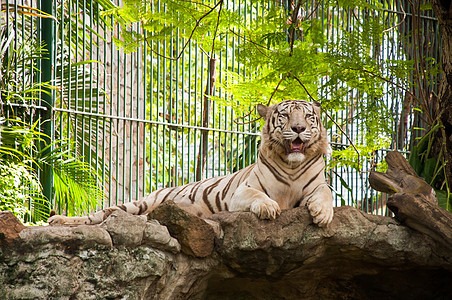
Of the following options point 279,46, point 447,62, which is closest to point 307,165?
point 447,62

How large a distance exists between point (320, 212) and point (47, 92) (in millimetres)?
3351

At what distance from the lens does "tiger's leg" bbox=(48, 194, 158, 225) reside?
4207mm

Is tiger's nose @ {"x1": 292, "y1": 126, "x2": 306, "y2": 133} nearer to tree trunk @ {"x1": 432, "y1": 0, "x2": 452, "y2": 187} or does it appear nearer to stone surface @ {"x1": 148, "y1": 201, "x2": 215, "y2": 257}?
stone surface @ {"x1": 148, "y1": 201, "x2": 215, "y2": 257}

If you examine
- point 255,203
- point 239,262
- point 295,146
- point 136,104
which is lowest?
point 239,262

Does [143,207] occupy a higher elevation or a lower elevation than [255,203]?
lower

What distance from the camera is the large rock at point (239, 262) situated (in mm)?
2850

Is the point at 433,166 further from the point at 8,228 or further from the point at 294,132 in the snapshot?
the point at 8,228

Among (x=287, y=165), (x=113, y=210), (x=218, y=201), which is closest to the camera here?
(x=287, y=165)

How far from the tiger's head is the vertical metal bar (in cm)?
249

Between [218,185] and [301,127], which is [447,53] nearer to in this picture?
[301,127]

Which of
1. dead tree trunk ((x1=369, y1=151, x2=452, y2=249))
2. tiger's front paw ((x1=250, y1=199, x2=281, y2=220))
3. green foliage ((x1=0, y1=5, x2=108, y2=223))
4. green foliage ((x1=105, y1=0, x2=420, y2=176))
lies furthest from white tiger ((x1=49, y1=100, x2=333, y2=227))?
green foliage ((x1=0, y1=5, x2=108, y2=223))

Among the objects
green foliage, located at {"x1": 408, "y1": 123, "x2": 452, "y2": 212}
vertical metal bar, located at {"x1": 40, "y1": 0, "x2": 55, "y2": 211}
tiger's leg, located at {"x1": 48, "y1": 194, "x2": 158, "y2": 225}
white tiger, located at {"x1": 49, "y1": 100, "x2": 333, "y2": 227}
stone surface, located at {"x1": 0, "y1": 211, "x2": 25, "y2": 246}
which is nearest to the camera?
stone surface, located at {"x1": 0, "y1": 211, "x2": 25, "y2": 246}

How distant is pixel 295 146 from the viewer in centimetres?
412

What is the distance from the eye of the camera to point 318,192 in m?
3.97
